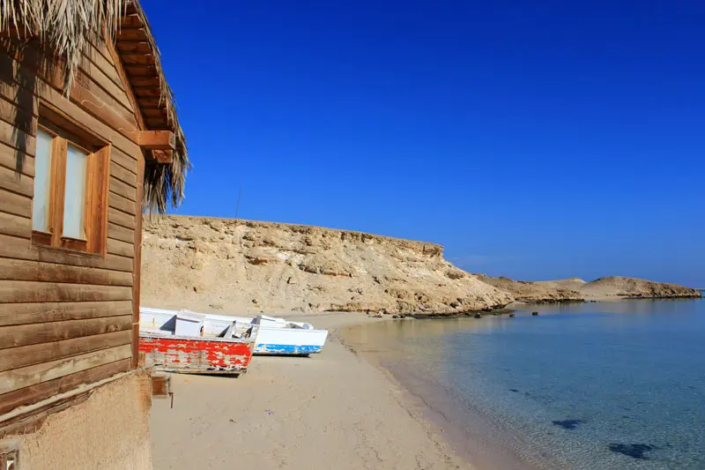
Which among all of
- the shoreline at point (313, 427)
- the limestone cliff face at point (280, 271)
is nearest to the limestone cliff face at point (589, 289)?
the limestone cliff face at point (280, 271)

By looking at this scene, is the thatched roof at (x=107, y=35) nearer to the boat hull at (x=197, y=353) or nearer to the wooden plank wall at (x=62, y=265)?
the wooden plank wall at (x=62, y=265)

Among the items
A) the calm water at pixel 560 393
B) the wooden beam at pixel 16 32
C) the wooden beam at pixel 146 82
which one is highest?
the wooden beam at pixel 146 82

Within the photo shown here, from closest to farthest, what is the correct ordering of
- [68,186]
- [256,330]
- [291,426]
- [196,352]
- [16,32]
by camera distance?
[16,32], [68,186], [291,426], [196,352], [256,330]

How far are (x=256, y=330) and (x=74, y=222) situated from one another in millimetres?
8537

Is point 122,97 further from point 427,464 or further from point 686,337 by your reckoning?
point 686,337

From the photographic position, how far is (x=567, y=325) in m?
38.9

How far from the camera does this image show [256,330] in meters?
13.2

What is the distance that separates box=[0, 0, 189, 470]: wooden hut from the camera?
157 inches

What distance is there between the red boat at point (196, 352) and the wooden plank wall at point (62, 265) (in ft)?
17.4

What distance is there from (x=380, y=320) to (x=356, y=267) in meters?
8.24

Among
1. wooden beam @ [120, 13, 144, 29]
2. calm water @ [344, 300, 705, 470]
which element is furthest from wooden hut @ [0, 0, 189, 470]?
calm water @ [344, 300, 705, 470]

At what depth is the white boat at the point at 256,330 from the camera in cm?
1360

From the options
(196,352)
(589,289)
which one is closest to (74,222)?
(196,352)

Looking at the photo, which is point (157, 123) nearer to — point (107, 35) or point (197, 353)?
point (107, 35)
